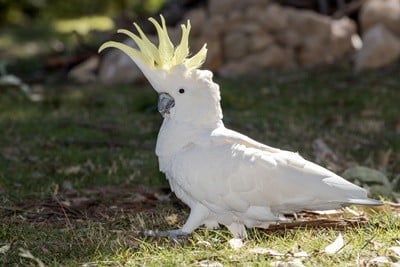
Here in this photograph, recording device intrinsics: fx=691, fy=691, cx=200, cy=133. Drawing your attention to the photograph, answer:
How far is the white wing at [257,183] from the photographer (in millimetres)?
3008

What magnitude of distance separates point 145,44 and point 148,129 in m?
2.92

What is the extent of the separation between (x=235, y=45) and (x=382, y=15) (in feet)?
6.10

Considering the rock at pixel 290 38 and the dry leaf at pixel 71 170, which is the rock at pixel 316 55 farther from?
the dry leaf at pixel 71 170

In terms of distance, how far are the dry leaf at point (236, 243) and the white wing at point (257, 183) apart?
0.13 meters

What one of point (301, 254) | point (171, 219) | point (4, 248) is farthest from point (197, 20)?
point (301, 254)

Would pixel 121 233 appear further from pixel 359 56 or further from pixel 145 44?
pixel 359 56

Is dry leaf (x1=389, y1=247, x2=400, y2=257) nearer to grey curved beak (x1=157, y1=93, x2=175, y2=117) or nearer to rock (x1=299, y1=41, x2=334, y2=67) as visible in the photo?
grey curved beak (x1=157, y1=93, x2=175, y2=117)

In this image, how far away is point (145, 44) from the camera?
3193 mm

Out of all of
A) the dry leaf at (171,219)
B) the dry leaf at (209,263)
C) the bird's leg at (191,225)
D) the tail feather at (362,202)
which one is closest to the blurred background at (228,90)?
the dry leaf at (171,219)

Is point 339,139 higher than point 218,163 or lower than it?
lower

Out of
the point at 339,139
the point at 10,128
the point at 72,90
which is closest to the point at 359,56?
the point at 339,139

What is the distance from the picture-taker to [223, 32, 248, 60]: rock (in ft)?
28.8

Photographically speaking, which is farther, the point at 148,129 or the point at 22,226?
the point at 148,129

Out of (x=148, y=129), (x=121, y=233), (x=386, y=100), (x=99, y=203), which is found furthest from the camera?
(x=386, y=100)
